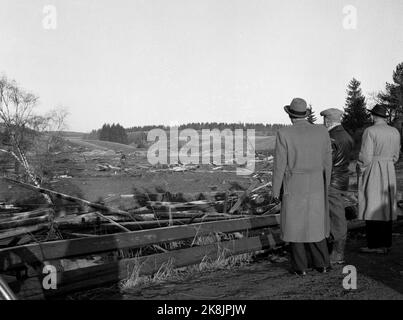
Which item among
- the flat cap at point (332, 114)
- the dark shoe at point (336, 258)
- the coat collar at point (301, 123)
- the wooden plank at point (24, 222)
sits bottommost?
the dark shoe at point (336, 258)

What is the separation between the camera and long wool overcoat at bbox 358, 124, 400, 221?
6961 millimetres

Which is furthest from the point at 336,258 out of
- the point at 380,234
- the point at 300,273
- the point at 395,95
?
the point at 395,95

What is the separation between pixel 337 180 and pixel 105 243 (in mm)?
3101

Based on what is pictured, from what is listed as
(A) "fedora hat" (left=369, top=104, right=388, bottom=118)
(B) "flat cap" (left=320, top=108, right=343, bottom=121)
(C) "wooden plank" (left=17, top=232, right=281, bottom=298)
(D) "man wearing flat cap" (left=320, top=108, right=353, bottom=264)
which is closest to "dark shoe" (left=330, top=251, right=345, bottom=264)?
(D) "man wearing flat cap" (left=320, top=108, right=353, bottom=264)

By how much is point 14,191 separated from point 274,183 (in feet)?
78.3

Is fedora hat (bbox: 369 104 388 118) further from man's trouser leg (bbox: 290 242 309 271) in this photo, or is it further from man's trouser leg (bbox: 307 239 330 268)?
man's trouser leg (bbox: 290 242 309 271)

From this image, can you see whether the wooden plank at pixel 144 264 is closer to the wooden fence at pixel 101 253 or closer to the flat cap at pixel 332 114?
the wooden fence at pixel 101 253

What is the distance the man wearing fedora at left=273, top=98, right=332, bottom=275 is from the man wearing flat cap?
0.64 metres

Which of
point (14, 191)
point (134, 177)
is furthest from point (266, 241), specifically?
point (134, 177)

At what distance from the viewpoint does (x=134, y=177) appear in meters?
39.3

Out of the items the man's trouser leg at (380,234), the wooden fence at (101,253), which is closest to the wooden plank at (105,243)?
the wooden fence at (101,253)

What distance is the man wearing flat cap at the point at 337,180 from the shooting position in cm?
624

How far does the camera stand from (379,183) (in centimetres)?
704

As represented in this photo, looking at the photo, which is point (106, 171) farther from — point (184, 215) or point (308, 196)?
point (308, 196)
